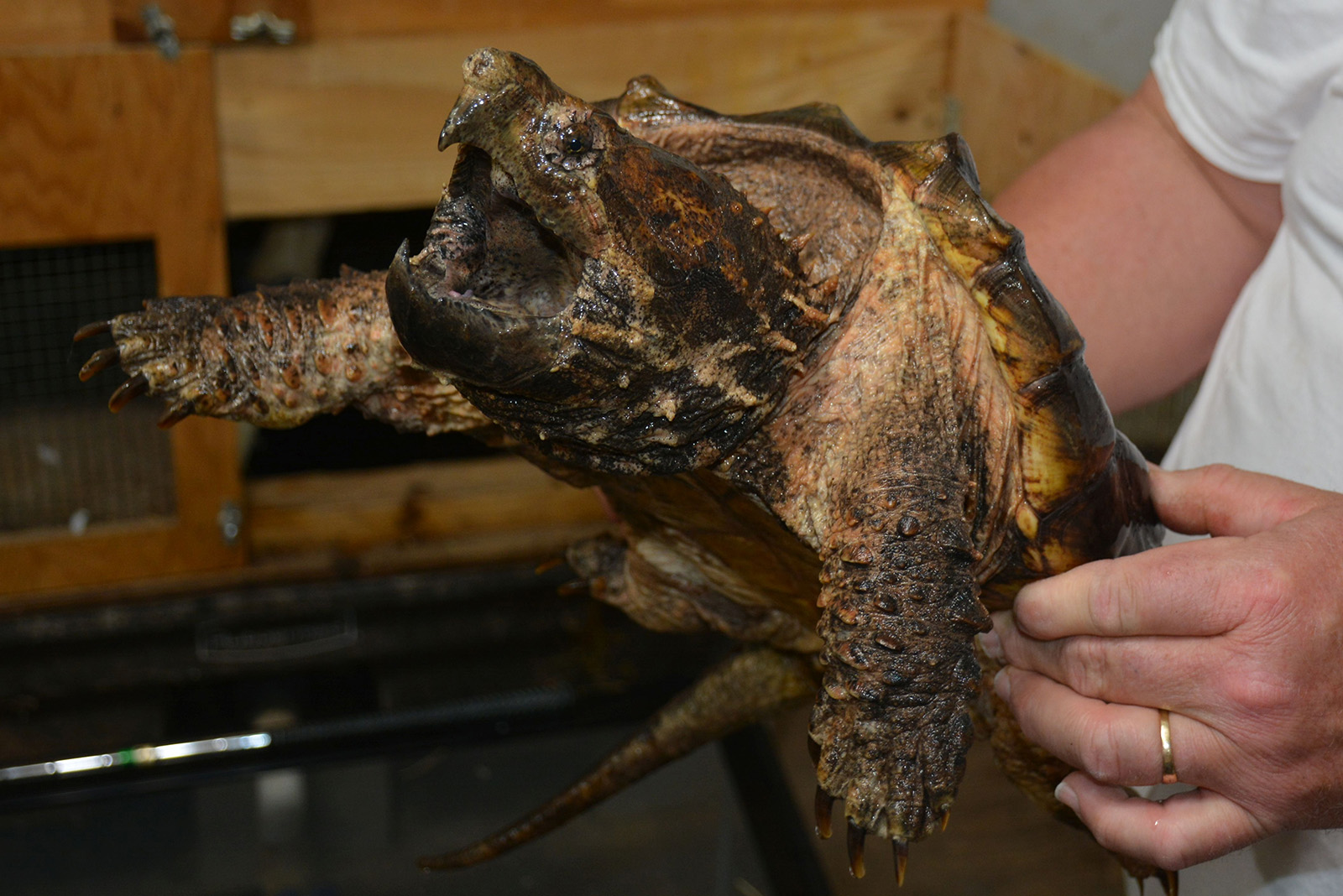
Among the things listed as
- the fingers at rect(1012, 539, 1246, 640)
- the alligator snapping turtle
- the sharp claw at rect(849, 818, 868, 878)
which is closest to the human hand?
the fingers at rect(1012, 539, 1246, 640)

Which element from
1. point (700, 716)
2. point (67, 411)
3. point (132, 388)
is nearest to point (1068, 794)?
point (700, 716)

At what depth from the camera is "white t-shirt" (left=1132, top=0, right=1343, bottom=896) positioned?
1.34 meters

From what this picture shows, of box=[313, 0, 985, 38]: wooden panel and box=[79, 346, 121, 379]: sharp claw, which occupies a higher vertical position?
box=[313, 0, 985, 38]: wooden panel

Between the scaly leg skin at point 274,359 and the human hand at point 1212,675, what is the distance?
2.41 feet

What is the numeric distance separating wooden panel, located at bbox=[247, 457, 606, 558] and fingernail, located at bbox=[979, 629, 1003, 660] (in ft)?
6.53

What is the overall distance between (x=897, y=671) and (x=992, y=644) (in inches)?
12.9

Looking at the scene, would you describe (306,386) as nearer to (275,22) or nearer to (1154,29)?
(275,22)

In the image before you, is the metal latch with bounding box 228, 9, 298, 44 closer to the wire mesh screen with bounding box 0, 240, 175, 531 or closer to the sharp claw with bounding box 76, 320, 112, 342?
the wire mesh screen with bounding box 0, 240, 175, 531

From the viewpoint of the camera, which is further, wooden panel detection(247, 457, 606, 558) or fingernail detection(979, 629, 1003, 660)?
wooden panel detection(247, 457, 606, 558)

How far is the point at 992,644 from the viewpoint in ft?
4.49

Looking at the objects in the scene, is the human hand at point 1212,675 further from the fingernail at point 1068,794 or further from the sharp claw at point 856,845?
the sharp claw at point 856,845

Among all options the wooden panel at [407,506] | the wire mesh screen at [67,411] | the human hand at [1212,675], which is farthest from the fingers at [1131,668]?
the wire mesh screen at [67,411]

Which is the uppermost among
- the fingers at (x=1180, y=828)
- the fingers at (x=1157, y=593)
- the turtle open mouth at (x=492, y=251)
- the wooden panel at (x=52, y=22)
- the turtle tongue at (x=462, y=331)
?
the wooden panel at (x=52, y=22)

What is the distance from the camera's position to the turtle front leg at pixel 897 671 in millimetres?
1099
